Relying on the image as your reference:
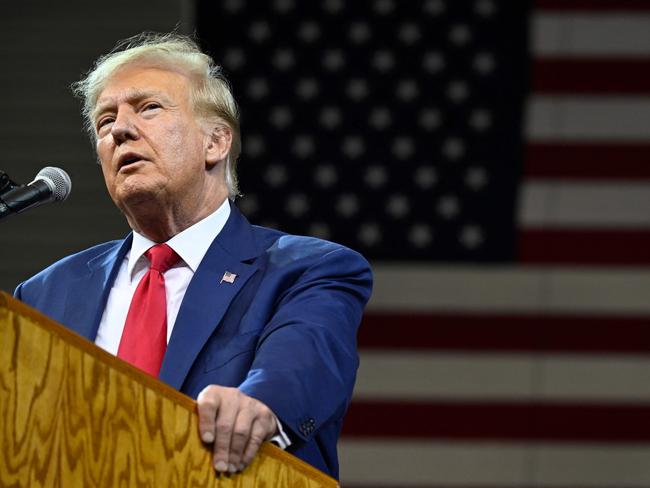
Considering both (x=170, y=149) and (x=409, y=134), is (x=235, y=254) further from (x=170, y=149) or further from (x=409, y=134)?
(x=409, y=134)

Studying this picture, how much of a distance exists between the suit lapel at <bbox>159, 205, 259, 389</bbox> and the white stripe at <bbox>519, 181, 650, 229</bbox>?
3.17 metres

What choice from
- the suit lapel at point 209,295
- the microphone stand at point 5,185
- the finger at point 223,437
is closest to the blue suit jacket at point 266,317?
the suit lapel at point 209,295

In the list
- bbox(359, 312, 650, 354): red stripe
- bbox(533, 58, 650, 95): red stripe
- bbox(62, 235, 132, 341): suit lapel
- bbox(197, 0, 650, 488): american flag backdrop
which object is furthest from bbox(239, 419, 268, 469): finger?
bbox(533, 58, 650, 95): red stripe

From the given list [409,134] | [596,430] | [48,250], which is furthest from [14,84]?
[596,430]

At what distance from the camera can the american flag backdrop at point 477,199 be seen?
16.6ft

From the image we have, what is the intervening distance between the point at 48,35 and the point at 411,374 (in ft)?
6.85

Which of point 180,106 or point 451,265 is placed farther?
point 451,265

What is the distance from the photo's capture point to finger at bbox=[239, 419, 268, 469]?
56.9 inches

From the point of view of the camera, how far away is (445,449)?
5129 mm

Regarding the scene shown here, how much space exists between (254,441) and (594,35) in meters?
4.03

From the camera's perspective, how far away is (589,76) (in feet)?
17.0

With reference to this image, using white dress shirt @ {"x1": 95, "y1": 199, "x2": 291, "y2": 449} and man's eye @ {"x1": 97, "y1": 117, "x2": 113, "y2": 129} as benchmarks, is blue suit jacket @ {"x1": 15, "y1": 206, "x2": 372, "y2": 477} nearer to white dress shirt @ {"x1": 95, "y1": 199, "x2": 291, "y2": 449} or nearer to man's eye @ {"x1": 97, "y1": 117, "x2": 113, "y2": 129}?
white dress shirt @ {"x1": 95, "y1": 199, "x2": 291, "y2": 449}

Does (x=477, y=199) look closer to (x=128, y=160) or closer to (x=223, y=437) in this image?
(x=128, y=160)

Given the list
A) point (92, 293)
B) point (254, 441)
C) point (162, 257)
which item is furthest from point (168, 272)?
point (254, 441)
